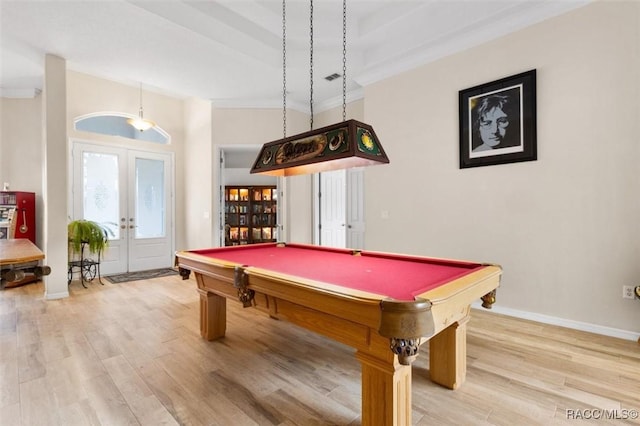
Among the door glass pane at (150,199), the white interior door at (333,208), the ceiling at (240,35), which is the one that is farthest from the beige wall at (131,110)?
the white interior door at (333,208)

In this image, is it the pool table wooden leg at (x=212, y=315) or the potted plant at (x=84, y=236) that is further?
the potted plant at (x=84, y=236)

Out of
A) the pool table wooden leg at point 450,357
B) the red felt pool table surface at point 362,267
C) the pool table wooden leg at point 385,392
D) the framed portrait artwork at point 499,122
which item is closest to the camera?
the pool table wooden leg at point 385,392

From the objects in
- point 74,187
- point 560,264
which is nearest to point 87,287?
point 74,187

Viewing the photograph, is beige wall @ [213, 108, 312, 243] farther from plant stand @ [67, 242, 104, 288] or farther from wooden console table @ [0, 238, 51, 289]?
wooden console table @ [0, 238, 51, 289]

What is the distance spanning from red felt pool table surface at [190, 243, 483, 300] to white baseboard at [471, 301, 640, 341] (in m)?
1.66

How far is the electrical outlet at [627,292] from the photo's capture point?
2.59m

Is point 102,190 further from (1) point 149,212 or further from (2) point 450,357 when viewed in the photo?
(2) point 450,357

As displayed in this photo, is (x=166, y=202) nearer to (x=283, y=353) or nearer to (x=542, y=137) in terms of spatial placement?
(x=283, y=353)

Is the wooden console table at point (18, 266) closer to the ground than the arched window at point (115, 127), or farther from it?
closer to the ground

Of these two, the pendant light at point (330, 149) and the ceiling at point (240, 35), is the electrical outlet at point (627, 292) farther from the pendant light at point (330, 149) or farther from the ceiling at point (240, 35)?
the ceiling at point (240, 35)

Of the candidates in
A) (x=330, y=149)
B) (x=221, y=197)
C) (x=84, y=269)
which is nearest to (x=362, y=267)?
(x=330, y=149)

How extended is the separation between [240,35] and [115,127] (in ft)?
11.1

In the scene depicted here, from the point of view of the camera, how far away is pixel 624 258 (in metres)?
2.62

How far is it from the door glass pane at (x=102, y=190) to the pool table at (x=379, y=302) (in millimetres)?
3837
